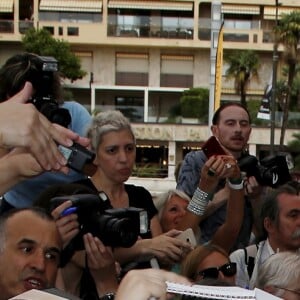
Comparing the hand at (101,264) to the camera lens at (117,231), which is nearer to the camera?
the camera lens at (117,231)

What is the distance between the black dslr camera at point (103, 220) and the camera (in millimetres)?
2525

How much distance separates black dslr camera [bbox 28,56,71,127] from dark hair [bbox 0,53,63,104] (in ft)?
0.08

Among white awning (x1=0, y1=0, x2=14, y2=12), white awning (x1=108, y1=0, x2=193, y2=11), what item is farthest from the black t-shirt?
white awning (x1=0, y1=0, x2=14, y2=12)

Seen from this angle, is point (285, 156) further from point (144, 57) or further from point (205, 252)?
point (144, 57)

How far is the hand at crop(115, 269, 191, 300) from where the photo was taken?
1453mm

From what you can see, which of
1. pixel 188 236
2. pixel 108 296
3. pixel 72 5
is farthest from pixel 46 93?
pixel 72 5

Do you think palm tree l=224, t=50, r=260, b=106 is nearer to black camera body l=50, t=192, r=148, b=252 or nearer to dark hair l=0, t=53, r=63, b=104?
dark hair l=0, t=53, r=63, b=104

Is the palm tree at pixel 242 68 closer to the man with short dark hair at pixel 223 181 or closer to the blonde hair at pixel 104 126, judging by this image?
the man with short dark hair at pixel 223 181

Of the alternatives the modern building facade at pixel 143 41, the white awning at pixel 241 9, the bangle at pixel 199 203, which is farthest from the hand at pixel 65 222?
the white awning at pixel 241 9

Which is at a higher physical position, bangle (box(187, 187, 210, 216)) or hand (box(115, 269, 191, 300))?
hand (box(115, 269, 191, 300))

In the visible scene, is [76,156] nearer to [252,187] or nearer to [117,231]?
[117,231]

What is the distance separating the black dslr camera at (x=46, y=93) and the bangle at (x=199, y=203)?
1.10 m

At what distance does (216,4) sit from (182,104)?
2490 centimetres

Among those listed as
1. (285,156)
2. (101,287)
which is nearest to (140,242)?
(101,287)
